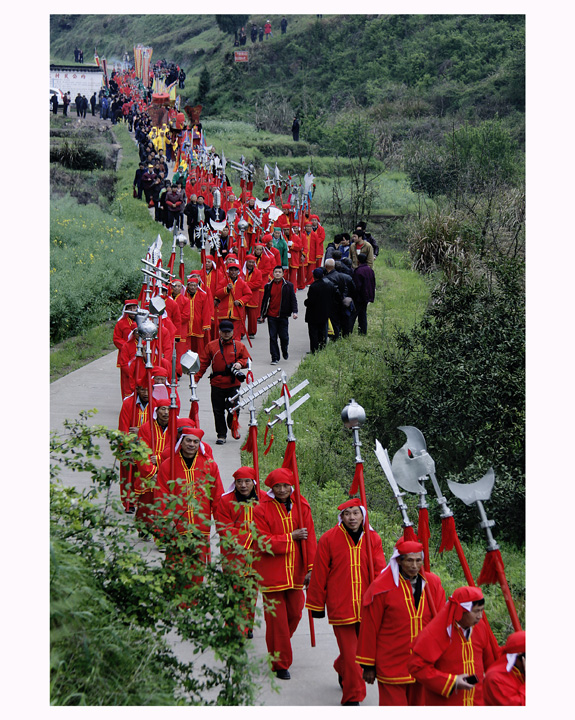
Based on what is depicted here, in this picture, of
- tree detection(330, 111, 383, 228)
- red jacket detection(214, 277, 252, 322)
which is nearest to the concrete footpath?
red jacket detection(214, 277, 252, 322)

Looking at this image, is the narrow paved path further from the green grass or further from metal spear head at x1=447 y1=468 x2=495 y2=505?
→ metal spear head at x1=447 y1=468 x2=495 y2=505

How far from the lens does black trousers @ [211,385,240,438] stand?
1185cm

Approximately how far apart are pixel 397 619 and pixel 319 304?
984 cm

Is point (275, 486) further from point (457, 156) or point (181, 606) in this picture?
point (457, 156)

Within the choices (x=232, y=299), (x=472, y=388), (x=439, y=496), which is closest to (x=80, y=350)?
(x=232, y=299)

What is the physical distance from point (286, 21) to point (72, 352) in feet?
179

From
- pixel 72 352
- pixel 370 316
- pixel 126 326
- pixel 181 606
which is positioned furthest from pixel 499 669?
pixel 370 316

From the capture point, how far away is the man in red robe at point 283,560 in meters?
7.17

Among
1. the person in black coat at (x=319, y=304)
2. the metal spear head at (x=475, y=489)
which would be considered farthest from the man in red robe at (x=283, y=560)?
the person in black coat at (x=319, y=304)

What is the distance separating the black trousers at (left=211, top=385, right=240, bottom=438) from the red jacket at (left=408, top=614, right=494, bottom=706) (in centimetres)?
620

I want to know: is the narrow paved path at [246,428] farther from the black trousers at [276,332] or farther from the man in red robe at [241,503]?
the man in red robe at [241,503]

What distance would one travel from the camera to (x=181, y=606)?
20.2ft

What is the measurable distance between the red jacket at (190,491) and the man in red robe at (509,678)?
2.08m

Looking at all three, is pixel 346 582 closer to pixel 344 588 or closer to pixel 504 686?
pixel 344 588
